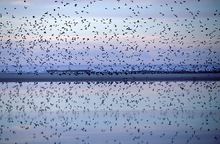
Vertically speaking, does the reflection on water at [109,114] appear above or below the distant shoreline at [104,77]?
below

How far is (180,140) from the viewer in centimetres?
527

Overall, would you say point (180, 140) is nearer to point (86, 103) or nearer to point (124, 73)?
point (86, 103)

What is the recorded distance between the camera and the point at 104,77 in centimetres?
1155

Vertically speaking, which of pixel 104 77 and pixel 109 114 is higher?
pixel 104 77

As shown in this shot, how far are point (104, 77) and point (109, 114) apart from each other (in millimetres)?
4872

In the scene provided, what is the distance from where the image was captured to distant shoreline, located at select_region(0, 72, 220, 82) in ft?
36.6

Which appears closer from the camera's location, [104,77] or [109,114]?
[109,114]

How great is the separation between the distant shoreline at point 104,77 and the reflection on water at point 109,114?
61.2 inches

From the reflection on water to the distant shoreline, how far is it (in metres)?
1.55

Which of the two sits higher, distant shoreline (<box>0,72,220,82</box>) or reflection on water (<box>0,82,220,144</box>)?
distant shoreline (<box>0,72,220,82</box>)

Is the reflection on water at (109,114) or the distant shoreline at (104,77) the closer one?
the reflection on water at (109,114)

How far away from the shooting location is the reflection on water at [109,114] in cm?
544

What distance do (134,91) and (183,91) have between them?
92cm

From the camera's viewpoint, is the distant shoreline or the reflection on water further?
the distant shoreline
